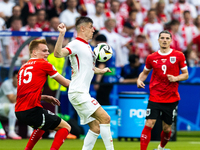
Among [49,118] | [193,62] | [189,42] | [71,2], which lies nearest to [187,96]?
[193,62]

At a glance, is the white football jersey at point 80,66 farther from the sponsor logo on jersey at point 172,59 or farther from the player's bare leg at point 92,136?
the sponsor logo on jersey at point 172,59

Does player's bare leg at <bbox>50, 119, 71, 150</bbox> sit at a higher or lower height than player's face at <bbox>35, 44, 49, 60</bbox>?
lower

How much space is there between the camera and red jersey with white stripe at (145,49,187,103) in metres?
7.82

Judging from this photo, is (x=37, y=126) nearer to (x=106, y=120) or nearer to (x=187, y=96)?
(x=106, y=120)

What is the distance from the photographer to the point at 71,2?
13.6 meters

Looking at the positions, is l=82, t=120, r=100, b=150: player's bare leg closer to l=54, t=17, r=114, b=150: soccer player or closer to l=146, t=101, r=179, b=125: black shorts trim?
l=54, t=17, r=114, b=150: soccer player

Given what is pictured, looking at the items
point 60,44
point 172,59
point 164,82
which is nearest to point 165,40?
point 172,59

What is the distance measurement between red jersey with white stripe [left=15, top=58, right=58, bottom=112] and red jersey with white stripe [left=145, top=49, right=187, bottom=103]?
2.23 m

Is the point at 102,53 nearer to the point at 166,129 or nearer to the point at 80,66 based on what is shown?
the point at 80,66

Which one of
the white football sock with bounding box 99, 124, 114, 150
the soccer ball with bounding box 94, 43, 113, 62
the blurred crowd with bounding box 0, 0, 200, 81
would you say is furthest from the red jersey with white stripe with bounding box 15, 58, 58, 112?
the blurred crowd with bounding box 0, 0, 200, 81

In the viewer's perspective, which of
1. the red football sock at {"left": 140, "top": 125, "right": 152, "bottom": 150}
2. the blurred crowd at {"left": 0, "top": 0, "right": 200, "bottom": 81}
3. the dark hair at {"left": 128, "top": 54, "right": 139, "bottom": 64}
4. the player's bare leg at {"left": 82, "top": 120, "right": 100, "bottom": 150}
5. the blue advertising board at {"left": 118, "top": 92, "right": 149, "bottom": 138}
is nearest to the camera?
the player's bare leg at {"left": 82, "top": 120, "right": 100, "bottom": 150}

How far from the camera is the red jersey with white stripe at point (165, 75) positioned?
25.6 ft

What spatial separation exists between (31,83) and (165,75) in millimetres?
2689

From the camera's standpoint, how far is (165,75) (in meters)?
7.82
